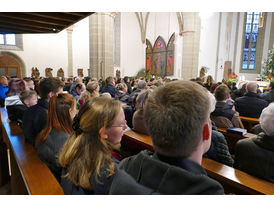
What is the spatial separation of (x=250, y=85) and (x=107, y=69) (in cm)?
784

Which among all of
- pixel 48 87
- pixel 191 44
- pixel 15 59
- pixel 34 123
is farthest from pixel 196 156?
pixel 15 59

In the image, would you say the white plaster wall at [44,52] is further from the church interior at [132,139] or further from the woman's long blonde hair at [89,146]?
the woman's long blonde hair at [89,146]

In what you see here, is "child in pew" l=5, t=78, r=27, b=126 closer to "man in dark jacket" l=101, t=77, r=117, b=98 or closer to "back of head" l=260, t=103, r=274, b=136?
"man in dark jacket" l=101, t=77, r=117, b=98

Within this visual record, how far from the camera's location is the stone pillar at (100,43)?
10.6m

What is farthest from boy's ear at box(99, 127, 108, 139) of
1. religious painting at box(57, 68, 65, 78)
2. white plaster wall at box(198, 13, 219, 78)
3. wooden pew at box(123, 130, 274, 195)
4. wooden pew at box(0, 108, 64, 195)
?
religious painting at box(57, 68, 65, 78)

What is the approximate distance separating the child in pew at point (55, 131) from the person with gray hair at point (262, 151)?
171cm

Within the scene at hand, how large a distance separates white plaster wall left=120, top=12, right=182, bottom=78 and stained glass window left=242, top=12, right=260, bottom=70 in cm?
728

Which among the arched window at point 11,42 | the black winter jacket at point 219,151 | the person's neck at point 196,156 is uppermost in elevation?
the arched window at point 11,42

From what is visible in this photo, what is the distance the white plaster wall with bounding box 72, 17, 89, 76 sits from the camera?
55.0ft

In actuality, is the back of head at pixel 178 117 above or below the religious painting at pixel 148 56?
below

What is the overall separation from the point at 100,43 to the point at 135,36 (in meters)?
10.2

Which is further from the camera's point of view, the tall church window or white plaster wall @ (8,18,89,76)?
white plaster wall @ (8,18,89,76)

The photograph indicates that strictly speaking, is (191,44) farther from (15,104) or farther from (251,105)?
(15,104)

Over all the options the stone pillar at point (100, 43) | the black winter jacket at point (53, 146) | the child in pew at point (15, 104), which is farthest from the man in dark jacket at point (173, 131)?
the stone pillar at point (100, 43)
